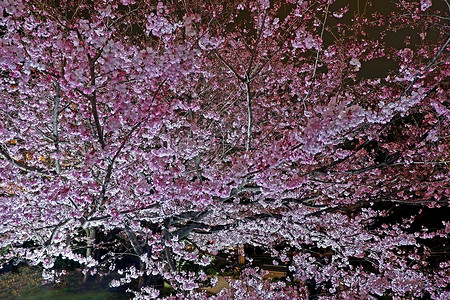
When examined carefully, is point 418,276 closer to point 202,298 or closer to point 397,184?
point 397,184

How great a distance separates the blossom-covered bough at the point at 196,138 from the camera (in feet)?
15.3

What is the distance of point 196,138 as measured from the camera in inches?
304

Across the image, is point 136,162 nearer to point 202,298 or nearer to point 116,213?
point 116,213

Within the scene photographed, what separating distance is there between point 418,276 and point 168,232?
21.4 ft

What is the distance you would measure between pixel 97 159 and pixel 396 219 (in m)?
17.5

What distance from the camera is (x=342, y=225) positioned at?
30.9 feet

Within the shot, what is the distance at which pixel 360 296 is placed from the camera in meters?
8.45

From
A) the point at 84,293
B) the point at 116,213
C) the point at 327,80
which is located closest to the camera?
the point at 116,213

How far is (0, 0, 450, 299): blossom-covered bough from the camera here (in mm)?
4668

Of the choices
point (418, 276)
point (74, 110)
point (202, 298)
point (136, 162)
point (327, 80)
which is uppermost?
point (327, 80)

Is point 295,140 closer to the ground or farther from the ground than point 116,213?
farther from the ground

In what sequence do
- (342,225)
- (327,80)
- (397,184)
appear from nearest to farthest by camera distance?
(397,184)
(342,225)
(327,80)

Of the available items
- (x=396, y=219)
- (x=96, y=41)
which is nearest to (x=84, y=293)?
(x=96, y=41)

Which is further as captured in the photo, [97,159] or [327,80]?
[327,80]
